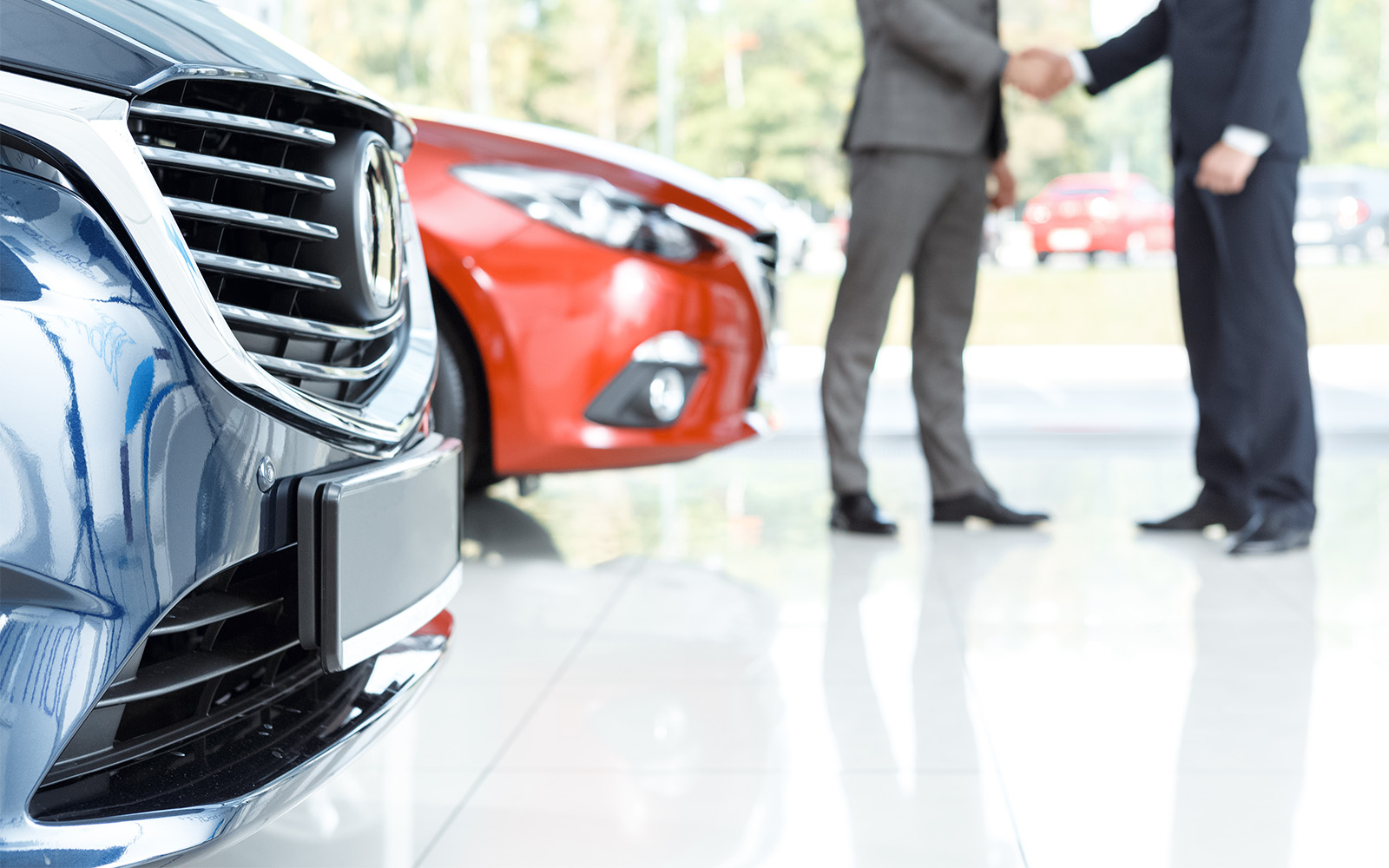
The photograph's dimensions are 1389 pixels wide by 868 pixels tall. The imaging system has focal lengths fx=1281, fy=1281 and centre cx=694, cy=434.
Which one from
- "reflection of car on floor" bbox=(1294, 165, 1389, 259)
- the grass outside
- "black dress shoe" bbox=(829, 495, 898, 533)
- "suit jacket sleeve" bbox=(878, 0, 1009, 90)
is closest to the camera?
"suit jacket sleeve" bbox=(878, 0, 1009, 90)

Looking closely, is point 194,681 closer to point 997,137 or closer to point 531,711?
point 531,711

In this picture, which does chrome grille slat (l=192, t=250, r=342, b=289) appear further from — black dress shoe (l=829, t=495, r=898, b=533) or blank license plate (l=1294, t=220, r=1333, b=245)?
blank license plate (l=1294, t=220, r=1333, b=245)

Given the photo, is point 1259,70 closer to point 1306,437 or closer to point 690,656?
point 1306,437

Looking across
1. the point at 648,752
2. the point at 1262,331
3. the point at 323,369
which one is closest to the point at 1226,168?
the point at 1262,331

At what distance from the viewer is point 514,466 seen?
2.26 metres

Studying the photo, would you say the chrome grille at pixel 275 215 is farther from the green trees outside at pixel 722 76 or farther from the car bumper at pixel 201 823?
the green trees outside at pixel 722 76

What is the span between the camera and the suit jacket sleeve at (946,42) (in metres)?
2.71

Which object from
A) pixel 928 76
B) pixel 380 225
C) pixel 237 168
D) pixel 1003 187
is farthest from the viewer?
pixel 1003 187

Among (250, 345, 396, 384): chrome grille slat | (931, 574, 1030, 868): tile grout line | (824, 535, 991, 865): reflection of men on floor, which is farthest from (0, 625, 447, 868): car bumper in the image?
(931, 574, 1030, 868): tile grout line

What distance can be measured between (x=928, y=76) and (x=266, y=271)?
2.13 m

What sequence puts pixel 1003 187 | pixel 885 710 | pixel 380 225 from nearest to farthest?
pixel 380 225, pixel 885 710, pixel 1003 187

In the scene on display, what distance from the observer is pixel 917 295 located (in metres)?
2.98

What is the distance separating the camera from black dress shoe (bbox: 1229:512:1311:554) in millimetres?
2631

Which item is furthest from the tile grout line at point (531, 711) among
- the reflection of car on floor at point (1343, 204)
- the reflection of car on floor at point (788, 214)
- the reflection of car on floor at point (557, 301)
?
the reflection of car on floor at point (1343, 204)
